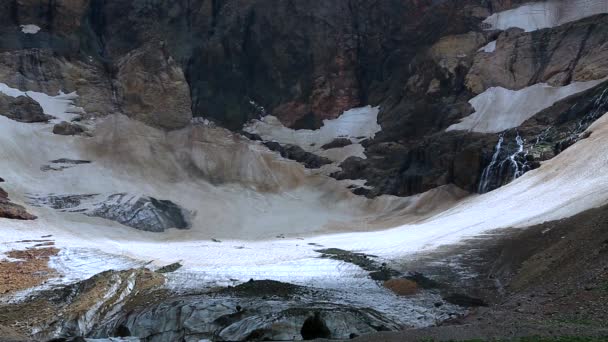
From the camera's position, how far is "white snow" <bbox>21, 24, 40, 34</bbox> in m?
71.9

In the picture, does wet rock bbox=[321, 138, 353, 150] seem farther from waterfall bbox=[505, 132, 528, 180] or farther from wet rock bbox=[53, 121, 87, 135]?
wet rock bbox=[53, 121, 87, 135]

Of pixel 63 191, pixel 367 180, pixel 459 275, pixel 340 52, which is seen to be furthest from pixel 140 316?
pixel 340 52

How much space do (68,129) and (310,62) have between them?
1217 inches

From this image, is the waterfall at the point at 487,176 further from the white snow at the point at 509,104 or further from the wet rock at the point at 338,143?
the wet rock at the point at 338,143

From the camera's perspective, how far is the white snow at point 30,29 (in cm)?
7194

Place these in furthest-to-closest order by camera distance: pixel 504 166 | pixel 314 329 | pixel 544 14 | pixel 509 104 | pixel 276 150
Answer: pixel 276 150
pixel 544 14
pixel 509 104
pixel 504 166
pixel 314 329

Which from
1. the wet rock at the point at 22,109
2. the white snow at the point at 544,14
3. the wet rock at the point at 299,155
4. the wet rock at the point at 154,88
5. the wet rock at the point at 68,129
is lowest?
the wet rock at the point at 299,155

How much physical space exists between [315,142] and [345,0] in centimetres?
2175

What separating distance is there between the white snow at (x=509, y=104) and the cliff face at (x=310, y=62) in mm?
964

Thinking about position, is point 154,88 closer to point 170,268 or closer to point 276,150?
point 276,150

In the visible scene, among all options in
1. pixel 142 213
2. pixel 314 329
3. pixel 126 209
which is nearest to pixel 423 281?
pixel 314 329

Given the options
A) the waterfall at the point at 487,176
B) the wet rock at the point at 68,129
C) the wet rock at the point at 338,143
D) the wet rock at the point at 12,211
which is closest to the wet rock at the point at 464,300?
the waterfall at the point at 487,176

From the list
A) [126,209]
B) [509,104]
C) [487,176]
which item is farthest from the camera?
[509,104]

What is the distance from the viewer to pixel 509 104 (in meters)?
60.4
